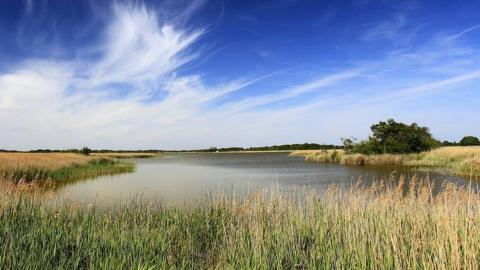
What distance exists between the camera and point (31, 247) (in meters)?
4.30

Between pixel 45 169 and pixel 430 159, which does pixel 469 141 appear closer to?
pixel 430 159

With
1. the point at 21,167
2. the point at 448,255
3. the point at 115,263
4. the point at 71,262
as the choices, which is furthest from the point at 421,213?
the point at 21,167

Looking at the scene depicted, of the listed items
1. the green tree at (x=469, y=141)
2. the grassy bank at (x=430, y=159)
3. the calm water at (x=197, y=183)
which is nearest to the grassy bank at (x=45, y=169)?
the calm water at (x=197, y=183)

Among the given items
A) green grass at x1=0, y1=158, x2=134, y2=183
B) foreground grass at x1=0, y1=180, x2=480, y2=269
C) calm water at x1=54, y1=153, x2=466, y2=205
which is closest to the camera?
foreground grass at x1=0, y1=180, x2=480, y2=269

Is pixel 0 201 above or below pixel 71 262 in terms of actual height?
above

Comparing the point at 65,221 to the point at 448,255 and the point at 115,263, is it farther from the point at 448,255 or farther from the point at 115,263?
the point at 448,255

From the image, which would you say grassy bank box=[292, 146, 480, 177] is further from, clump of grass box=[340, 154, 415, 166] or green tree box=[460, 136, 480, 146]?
green tree box=[460, 136, 480, 146]

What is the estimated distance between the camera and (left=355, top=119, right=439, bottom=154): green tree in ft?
118

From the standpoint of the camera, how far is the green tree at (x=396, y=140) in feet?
118

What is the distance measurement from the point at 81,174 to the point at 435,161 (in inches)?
993

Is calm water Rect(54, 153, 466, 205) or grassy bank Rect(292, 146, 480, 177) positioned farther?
grassy bank Rect(292, 146, 480, 177)

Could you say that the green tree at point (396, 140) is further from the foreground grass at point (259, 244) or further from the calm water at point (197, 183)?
the foreground grass at point (259, 244)

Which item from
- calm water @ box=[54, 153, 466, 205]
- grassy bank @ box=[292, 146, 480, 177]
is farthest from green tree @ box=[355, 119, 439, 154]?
calm water @ box=[54, 153, 466, 205]

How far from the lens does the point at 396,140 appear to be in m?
36.5
